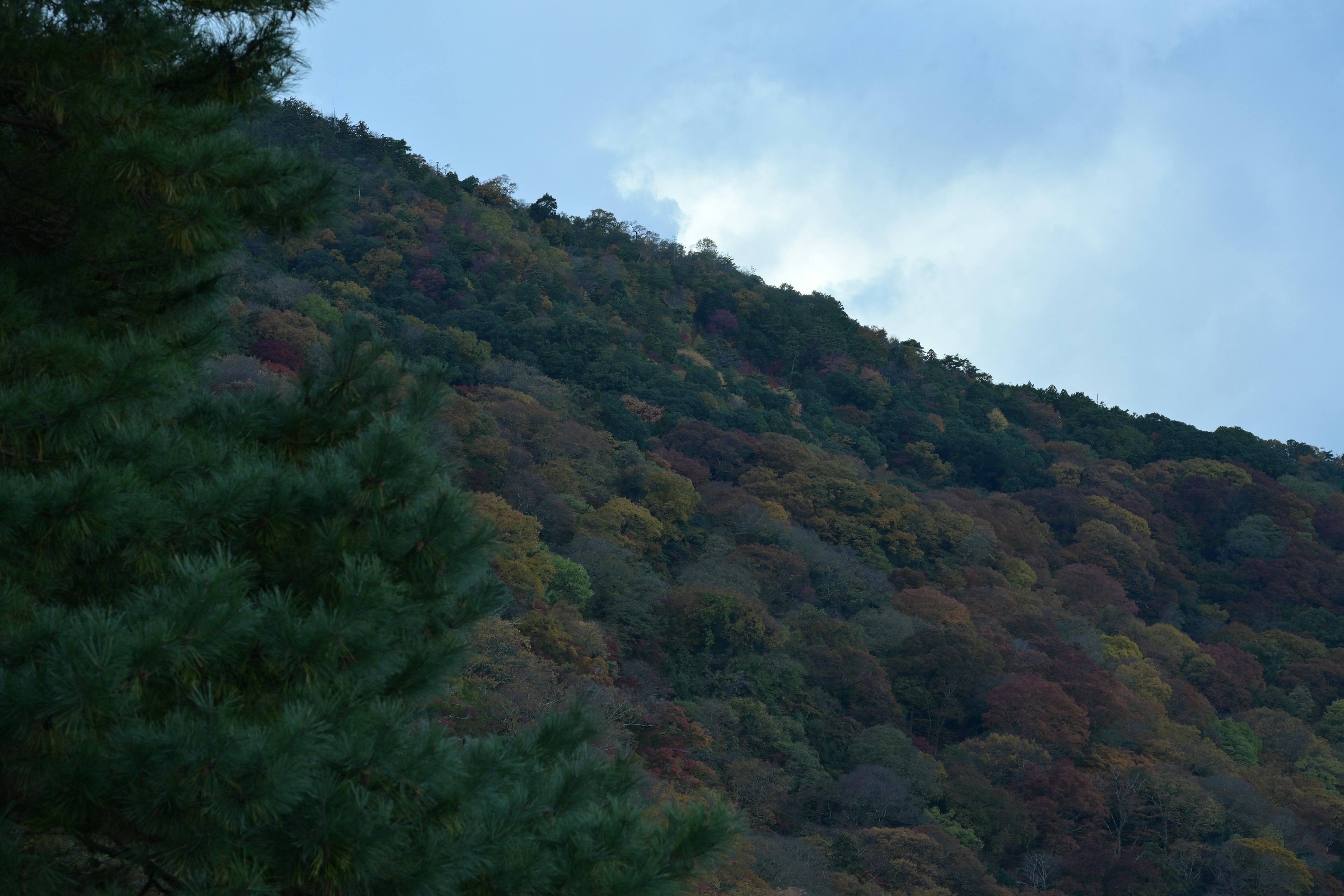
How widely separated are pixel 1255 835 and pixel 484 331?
968 inches

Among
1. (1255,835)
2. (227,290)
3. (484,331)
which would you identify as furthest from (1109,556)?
(227,290)

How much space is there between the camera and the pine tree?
2.44 meters

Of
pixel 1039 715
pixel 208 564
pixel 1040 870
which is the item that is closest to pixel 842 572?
pixel 1039 715

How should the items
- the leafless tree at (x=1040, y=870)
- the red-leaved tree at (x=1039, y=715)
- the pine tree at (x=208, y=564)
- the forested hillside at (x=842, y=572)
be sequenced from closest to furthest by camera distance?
the pine tree at (x=208, y=564)
the forested hillside at (x=842, y=572)
the leafless tree at (x=1040, y=870)
the red-leaved tree at (x=1039, y=715)

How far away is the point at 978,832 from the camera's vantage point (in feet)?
63.3

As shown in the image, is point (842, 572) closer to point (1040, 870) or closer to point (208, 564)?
point (1040, 870)

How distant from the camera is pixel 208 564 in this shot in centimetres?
261

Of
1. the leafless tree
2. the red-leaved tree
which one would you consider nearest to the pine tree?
the leafless tree

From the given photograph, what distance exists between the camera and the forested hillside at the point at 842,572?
18.1 meters

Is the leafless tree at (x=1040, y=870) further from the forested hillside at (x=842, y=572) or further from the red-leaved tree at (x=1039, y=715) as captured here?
the red-leaved tree at (x=1039, y=715)

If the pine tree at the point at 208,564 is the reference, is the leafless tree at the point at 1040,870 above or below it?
below

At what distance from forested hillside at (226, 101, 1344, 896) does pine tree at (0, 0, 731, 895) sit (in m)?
0.47

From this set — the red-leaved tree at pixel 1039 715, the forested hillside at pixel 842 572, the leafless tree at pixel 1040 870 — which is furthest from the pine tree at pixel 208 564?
the red-leaved tree at pixel 1039 715

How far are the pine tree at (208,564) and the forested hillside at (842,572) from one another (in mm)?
470
